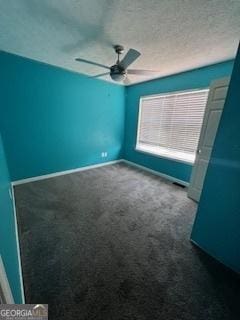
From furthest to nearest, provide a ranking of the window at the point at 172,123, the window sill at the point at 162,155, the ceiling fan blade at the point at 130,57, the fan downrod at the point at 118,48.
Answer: the window sill at the point at 162,155 < the window at the point at 172,123 < the fan downrod at the point at 118,48 < the ceiling fan blade at the point at 130,57

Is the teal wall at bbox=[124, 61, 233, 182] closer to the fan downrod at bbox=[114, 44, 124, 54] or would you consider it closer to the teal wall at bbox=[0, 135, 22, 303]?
the fan downrod at bbox=[114, 44, 124, 54]

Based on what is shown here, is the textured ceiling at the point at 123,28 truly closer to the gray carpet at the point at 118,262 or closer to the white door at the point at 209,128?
the white door at the point at 209,128

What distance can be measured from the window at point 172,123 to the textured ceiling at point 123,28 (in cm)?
75

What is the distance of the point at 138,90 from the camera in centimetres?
399

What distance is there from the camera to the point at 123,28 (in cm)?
167

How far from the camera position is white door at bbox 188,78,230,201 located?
2.15 meters

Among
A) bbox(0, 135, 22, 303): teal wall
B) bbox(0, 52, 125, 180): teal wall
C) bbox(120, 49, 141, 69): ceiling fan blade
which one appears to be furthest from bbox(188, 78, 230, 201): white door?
bbox(0, 135, 22, 303): teal wall

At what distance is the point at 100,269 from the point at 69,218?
89 cm

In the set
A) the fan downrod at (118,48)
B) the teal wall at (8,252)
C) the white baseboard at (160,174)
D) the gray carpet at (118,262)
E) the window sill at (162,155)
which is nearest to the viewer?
the teal wall at (8,252)

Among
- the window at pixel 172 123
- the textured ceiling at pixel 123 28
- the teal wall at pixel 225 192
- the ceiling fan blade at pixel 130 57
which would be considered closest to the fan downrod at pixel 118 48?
the textured ceiling at pixel 123 28

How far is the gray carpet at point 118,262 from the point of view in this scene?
1.12 m

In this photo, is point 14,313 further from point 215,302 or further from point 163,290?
point 215,302

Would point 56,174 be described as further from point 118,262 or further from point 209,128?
point 209,128

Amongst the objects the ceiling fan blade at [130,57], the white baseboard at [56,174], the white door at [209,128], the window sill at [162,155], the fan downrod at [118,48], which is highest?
the fan downrod at [118,48]
